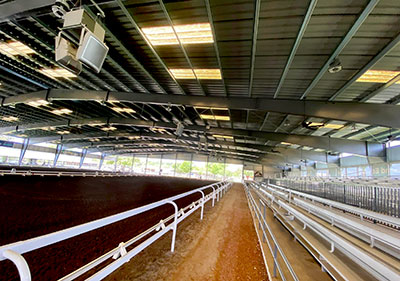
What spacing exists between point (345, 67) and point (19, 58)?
12.1m

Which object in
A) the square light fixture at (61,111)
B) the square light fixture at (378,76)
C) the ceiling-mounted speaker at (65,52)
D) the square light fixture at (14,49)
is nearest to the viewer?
the ceiling-mounted speaker at (65,52)

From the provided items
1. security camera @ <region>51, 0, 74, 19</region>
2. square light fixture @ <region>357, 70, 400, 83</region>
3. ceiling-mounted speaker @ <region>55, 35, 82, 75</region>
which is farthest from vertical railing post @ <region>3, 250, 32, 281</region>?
square light fixture @ <region>357, 70, 400, 83</region>

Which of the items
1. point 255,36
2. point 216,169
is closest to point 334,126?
point 255,36

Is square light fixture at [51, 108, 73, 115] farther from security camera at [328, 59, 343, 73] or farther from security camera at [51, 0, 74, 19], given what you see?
security camera at [328, 59, 343, 73]

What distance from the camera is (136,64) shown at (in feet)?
21.3

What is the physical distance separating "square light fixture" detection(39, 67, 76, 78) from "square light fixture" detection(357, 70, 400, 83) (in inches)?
460

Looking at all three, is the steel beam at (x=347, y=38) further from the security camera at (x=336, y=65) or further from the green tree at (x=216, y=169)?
the green tree at (x=216, y=169)

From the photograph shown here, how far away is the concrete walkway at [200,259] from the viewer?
1.90 metres

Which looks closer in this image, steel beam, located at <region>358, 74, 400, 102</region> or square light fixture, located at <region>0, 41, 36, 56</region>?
steel beam, located at <region>358, 74, 400, 102</region>

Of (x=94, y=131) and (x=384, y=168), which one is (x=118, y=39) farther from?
(x=94, y=131)

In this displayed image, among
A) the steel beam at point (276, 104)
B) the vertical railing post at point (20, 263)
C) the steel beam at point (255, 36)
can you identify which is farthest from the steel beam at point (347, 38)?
the vertical railing post at point (20, 263)

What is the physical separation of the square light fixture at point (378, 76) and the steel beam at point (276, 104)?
126cm

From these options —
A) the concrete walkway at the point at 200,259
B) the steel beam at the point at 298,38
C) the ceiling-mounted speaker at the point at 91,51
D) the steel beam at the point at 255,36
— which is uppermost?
the steel beam at the point at 255,36

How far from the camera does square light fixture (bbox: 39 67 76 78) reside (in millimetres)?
7617
